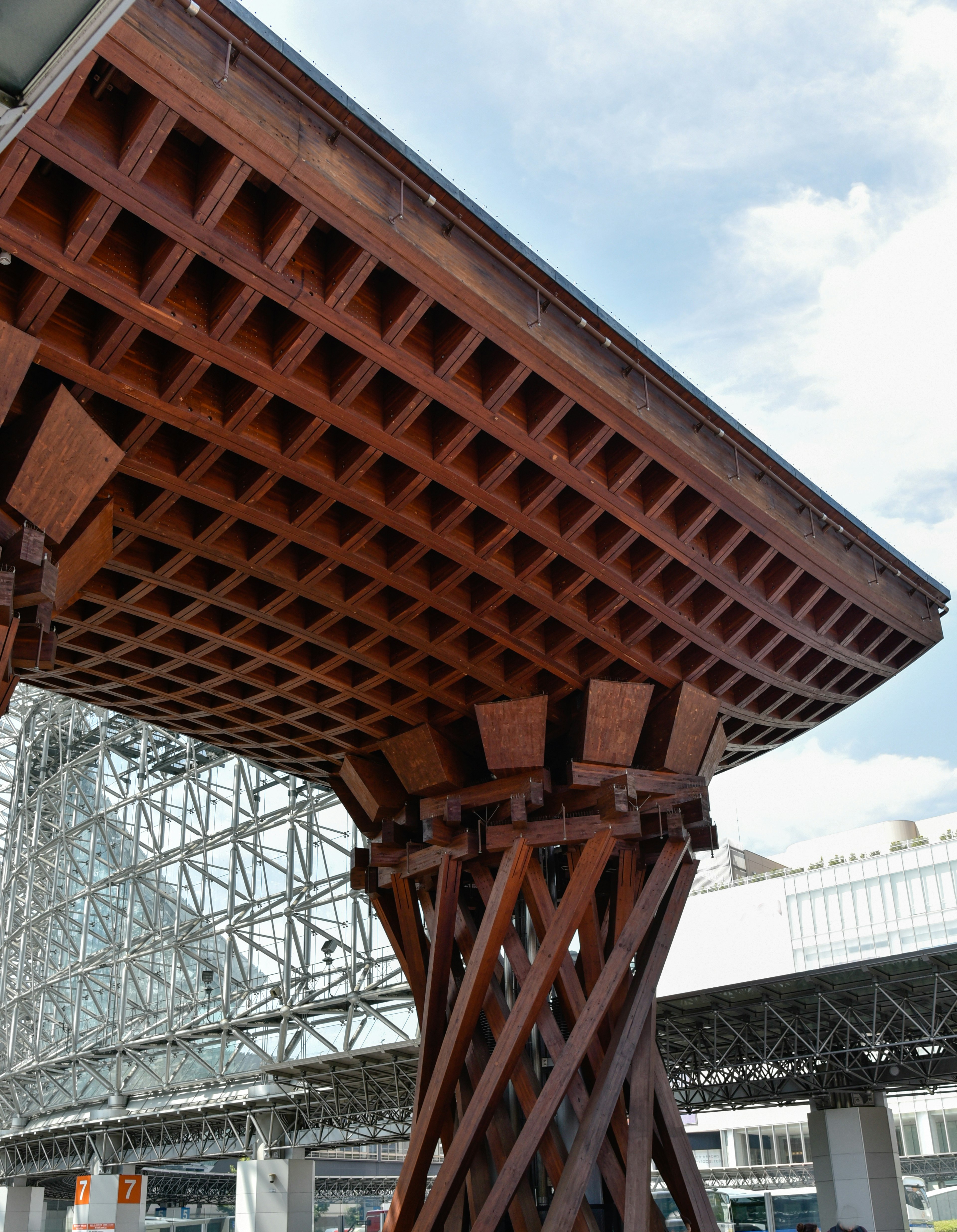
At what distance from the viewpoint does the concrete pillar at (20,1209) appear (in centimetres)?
4609

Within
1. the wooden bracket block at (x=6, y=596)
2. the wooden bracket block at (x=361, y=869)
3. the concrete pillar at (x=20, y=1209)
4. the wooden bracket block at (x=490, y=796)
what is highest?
the wooden bracket block at (x=6, y=596)

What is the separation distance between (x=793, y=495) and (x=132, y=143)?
9.28 m

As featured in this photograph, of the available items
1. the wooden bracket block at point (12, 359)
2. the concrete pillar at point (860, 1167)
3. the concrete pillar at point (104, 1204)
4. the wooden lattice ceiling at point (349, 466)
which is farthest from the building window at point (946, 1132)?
the wooden bracket block at point (12, 359)

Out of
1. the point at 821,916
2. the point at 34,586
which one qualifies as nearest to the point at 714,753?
the point at 34,586

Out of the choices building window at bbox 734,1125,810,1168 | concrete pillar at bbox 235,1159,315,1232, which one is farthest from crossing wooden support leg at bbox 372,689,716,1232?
building window at bbox 734,1125,810,1168

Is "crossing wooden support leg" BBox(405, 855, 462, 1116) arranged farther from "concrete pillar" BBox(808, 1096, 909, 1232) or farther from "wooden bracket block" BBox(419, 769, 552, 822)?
"concrete pillar" BBox(808, 1096, 909, 1232)

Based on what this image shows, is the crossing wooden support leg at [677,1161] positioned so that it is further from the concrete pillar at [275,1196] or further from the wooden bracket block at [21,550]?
the concrete pillar at [275,1196]

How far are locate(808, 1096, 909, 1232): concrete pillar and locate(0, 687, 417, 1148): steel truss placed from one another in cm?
1154

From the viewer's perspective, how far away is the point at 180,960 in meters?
37.8

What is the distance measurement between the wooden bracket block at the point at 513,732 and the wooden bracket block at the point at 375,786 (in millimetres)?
2212

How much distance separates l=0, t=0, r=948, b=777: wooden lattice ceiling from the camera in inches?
339

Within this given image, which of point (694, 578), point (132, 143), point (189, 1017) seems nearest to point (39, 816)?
point (189, 1017)

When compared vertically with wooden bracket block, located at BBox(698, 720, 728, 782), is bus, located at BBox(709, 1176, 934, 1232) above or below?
below

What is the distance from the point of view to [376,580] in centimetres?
1281
